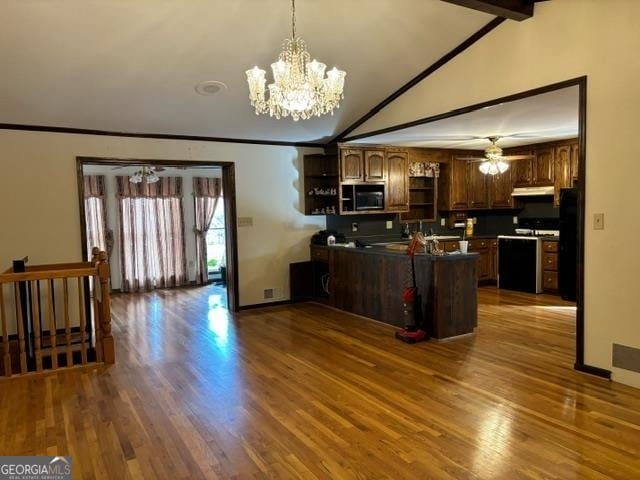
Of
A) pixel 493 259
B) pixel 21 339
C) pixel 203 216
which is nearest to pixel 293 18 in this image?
pixel 21 339

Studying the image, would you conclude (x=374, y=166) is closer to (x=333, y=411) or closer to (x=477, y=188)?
(x=477, y=188)

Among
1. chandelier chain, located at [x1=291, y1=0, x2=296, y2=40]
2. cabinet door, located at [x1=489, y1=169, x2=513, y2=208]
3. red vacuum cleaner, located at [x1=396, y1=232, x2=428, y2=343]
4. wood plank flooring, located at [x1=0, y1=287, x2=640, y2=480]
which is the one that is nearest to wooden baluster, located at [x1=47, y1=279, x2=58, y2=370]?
wood plank flooring, located at [x1=0, y1=287, x2=640, y2=480]

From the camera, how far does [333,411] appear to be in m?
3.13

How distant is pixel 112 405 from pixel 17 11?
284 cm

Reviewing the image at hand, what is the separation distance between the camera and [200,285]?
8.91m

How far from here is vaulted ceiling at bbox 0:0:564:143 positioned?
3473mm

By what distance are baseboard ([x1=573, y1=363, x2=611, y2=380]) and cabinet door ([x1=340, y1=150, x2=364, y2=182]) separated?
3.80 metres

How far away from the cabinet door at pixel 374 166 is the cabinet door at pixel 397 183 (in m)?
0.12

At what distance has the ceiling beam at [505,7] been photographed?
333cm

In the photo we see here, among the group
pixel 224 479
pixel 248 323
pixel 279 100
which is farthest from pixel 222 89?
pixel 224 479

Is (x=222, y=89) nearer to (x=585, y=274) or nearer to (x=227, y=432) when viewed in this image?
(x=227, y=432)

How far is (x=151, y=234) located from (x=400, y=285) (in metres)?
5.34

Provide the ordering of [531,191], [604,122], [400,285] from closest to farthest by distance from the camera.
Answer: [604,122]
[400,285]
[531,191]

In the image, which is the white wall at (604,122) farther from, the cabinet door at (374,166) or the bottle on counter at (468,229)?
the bottle on counter at (468,229)
